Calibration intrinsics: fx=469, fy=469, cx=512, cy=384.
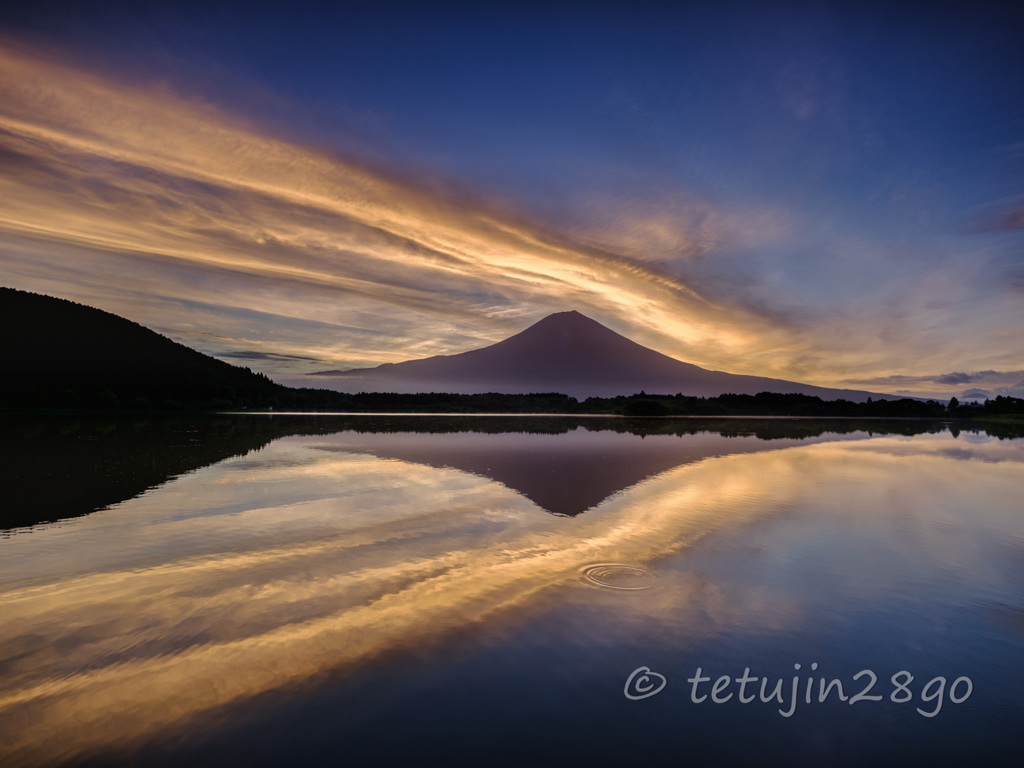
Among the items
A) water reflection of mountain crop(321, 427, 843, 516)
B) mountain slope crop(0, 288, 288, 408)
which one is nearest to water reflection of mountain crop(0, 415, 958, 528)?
water reflection of mountain crop(321, 427, 843, 516)

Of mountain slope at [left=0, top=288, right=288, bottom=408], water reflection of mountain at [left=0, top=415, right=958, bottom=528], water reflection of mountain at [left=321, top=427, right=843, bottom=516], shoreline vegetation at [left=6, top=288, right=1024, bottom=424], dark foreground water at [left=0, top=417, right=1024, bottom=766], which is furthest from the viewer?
shoreline vegetation at [left=6, top=288, right=1024, bottom=424]

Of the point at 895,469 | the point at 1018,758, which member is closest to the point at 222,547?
the point at 1018,758

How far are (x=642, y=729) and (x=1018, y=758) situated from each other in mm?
3018

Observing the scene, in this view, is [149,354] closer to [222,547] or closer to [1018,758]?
[222,547]

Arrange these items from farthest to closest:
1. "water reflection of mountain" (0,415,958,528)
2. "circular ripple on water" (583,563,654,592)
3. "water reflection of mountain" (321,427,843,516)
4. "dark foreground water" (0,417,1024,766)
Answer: "water reflection of mountain" (321,427,843,516)
"water reflection of mountain" (0,415,958,528)
"circular ripple on water" (583,563,654,592)
"dark foreground water" (0,417,1024,766)

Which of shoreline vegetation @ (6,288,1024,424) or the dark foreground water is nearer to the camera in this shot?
the dark foreground water

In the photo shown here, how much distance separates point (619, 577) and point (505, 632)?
2517mm

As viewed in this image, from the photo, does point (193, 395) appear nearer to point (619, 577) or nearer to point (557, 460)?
point (557, 460)

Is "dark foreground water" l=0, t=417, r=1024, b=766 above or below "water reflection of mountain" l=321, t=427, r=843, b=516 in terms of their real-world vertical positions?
below

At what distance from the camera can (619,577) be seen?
737 cm

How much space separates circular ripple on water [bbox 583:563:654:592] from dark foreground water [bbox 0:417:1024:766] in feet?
0.19

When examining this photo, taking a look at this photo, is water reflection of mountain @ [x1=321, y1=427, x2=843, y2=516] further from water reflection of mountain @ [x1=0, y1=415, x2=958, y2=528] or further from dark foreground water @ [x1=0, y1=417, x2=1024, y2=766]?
dark foreground water @ [x1=0, y1=417, x2=1024, y2=766]

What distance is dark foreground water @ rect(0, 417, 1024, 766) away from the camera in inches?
154

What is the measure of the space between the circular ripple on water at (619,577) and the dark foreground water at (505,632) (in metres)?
0.06
